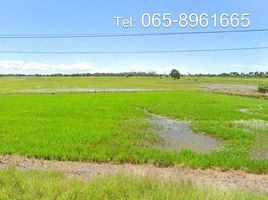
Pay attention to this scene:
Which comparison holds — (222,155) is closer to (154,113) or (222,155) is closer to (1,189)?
(1,189)

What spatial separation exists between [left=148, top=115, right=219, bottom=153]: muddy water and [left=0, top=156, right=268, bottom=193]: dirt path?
11.1ft

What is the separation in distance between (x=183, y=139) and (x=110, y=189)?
9883mm

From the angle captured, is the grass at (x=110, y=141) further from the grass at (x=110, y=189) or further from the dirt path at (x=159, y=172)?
the grass at (x=110, y=189)

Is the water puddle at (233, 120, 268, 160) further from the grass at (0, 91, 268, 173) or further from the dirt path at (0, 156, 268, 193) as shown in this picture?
the dirt path at (0, 156, 268, 193)

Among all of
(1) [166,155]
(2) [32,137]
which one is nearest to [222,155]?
(1) [166,155]

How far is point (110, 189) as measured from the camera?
19.0 ft

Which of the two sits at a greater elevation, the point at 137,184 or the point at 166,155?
the point at 137,184

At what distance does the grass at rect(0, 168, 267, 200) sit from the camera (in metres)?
5.55

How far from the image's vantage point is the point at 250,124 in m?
20.5

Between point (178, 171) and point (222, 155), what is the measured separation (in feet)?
8.39

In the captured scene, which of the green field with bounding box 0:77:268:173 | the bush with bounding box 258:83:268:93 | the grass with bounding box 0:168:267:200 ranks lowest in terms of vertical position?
the bush with bounding box 258:83:268:93

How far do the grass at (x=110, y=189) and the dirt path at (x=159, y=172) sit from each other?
1756mm

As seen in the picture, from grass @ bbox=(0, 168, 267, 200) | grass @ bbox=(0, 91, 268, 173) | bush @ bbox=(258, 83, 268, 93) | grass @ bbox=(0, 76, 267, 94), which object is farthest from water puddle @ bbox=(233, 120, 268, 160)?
grass @ bbox=(0, 76, 267, 94)

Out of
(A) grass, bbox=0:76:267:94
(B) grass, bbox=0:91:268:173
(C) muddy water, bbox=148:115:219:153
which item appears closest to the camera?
(B) grass, bbox=0:91:268:173
